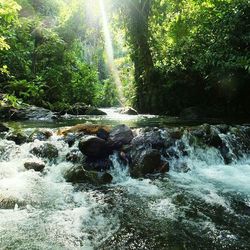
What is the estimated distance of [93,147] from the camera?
8.15 m

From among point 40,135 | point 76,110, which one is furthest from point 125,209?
point 76,110

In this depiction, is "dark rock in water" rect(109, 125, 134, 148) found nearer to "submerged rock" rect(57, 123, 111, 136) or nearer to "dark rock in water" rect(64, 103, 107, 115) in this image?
"submerged rock" rect(57, 123, 111, 136)

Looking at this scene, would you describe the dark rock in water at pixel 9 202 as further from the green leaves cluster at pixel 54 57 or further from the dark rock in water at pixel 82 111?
the dark rock in water at pixel 82 111

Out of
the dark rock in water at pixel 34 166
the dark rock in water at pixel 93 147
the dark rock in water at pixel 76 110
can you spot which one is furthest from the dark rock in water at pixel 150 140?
the dark rock in water at pixel 76 110

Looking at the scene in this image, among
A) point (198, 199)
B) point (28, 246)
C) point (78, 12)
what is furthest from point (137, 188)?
point (78, 12)

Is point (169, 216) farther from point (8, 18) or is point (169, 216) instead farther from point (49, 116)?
point (49, 116)

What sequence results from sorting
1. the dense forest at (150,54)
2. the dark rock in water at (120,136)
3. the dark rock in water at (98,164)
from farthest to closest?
1. the dense forest at (150,54)
2. the dark rock in water at (120,136)
3. the dark rock in water at (98,164)

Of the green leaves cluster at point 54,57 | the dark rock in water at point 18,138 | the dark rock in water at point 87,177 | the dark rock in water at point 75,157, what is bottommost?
the dark rock in water at point 87,177

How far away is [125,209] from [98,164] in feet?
8.54

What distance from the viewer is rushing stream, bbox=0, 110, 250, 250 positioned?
4.43 m

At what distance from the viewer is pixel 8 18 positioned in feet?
15.7

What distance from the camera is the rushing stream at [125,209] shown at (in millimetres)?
4434

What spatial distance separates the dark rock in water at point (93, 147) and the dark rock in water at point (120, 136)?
0.34 m

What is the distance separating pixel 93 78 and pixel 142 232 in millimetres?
23243
